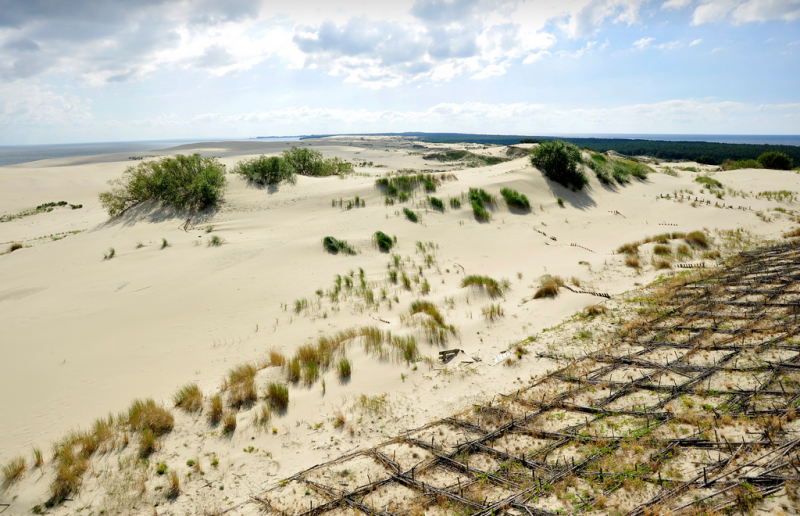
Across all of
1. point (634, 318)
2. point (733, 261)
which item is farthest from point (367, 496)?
point (733, 261)

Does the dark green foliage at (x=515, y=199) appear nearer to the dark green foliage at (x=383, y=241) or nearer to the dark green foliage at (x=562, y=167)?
the dark green foliage at (x=562, y=167)

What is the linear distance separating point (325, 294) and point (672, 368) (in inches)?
271

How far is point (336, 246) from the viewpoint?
11531 millimetres

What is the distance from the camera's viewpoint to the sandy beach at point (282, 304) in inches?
168

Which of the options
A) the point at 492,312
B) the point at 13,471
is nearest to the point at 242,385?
the point at 13,471

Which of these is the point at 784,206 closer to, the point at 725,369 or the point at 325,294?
the point at 725,369

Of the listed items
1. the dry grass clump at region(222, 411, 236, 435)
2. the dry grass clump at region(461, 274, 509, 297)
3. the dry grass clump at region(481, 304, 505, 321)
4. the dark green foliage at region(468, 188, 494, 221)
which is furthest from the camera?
the dark green foliage at region(468, 188, 494, 221)

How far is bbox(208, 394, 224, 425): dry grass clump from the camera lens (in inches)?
176

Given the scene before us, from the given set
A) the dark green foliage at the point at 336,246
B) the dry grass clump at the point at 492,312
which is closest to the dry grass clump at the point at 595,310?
the dry grass clump at the point at 492,312

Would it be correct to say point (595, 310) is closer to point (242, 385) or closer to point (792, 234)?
point (242, 385)

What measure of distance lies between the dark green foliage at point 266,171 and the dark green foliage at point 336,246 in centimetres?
684

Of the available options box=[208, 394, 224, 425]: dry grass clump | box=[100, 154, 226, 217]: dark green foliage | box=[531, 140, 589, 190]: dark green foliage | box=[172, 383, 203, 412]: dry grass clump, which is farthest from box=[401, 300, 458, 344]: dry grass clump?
box=[531, 140, 589, 190]: dark green foliage

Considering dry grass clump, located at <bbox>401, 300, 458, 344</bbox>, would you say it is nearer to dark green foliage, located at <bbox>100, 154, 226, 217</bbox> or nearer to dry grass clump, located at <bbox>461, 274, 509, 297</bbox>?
dry grass clump, located at <bbox>461, 274, 509, 297</bbox>

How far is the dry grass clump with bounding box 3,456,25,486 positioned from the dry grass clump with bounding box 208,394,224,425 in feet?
5.82
